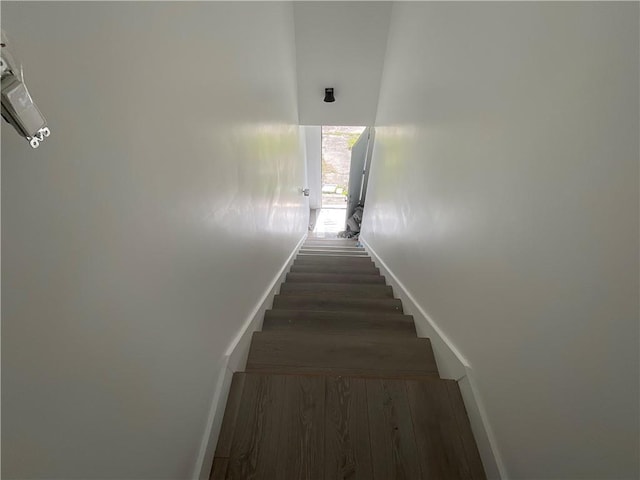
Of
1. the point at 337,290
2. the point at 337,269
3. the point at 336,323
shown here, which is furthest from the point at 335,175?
the point at 336,323

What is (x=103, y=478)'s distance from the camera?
48 cm

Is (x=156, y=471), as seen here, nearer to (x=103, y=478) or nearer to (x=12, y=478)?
(x=103, y=478)

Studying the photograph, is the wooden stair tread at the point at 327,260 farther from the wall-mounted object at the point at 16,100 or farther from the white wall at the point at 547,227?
the wall-mounted object at the point at 16,100

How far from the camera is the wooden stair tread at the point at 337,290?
216 centimetres

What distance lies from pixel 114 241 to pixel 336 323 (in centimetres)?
133

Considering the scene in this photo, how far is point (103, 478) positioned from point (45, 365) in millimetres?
282

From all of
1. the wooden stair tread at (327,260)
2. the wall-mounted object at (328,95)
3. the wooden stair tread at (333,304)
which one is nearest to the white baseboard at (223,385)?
the wooden stair tread at (333,304)

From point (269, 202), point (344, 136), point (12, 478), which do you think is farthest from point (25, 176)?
point (344, 136)

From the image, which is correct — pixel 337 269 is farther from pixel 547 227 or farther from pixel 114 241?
pixel 114 241

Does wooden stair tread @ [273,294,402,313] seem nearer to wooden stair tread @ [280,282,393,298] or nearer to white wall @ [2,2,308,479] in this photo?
wooden stair tread @ [280,282,393,298]

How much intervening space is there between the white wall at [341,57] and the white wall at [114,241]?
222cm

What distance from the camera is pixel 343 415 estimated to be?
972 mm

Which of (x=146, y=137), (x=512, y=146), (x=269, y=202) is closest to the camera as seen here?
(x=146, y=137)

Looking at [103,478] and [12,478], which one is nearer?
[12,478]
